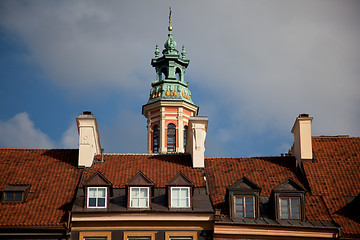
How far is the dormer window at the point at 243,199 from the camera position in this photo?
42750 mm

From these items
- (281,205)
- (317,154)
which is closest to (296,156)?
(317,154)

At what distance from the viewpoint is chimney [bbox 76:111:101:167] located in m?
48.2

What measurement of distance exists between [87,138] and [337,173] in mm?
16795

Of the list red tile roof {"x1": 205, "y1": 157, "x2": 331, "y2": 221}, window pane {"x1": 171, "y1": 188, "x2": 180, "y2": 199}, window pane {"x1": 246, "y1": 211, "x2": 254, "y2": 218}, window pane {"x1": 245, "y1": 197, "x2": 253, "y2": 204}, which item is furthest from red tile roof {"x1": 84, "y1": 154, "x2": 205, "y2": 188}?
window pane {"x1": 246, "y1": 211, "x2": 254, "y2": 218}

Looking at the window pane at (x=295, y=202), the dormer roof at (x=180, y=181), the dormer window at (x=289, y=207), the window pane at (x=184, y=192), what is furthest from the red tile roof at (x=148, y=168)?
the window pane at (x=295, y=202)

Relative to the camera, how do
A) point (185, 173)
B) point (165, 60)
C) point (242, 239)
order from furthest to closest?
point (165, 60), point (185, 173), point (242, 239)

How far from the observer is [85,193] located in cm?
4306

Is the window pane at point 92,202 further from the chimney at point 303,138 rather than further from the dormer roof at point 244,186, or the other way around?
the chimney at point 303,138

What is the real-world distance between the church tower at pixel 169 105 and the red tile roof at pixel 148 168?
64.2 feet

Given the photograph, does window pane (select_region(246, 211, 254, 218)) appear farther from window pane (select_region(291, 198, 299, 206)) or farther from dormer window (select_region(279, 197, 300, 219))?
window pane (select_region(291, 198, 299, 206))

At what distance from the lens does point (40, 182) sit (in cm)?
4591

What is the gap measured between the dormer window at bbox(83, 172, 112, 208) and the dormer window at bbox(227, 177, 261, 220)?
7.25m

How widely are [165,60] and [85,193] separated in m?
32.7

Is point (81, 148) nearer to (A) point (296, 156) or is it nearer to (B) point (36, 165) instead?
(B) point (36, 165)
